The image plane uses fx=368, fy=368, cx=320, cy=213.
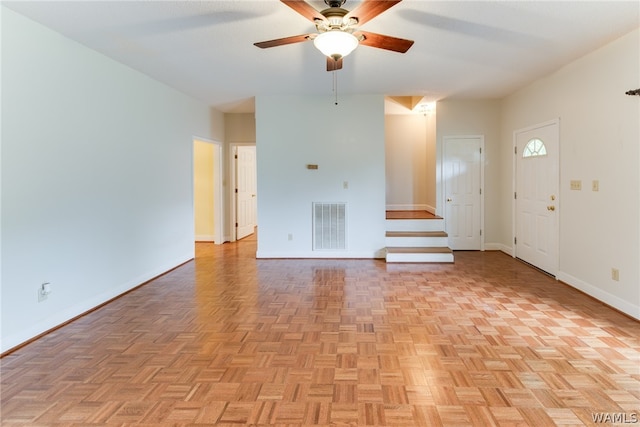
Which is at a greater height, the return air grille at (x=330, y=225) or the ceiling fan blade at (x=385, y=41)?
the ceiling fan blade at (x=385, y=41)

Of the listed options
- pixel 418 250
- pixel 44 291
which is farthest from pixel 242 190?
pixel 44 291

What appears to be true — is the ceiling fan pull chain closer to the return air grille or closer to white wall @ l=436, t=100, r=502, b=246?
the return air grille

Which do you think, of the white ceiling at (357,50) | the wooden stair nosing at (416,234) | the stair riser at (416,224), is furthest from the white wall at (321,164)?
the white ceiling at (357,50)

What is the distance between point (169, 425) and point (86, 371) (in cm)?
94

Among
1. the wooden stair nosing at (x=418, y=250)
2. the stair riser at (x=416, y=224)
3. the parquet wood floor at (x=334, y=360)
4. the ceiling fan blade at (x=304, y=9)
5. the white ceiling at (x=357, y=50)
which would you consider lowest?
the parquet wood floor at (x=334, y=360)

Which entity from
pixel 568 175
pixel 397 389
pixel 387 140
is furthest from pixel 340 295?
pixel 387 140

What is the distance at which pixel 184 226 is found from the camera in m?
5.58

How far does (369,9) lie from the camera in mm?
2279

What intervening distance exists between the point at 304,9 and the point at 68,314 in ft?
10.5

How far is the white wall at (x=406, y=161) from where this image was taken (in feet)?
24.3

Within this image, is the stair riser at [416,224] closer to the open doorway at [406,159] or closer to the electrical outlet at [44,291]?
the open doorway at [406,159]

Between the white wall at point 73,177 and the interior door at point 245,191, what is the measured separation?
2519 millimetres

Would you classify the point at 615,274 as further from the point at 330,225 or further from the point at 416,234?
the point at 330,225

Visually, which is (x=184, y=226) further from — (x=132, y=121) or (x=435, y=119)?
(x=435, y=119)
